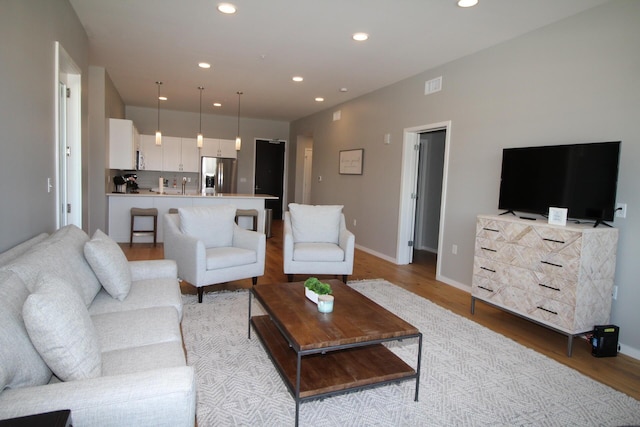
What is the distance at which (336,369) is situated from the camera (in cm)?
203

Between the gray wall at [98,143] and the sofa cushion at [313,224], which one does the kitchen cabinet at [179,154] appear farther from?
the sofa cushion at [313,224]

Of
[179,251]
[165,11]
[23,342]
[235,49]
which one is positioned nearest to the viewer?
[23,342]

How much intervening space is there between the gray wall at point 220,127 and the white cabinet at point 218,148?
0.63m

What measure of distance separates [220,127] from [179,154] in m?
1.39

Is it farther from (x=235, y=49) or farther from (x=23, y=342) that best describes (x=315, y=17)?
(x=23, y=342)

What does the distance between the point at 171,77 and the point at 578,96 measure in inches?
206

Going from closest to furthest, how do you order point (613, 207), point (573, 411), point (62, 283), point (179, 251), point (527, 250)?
point (62, 283), point (573, 411), point (613, 207), point (527, 250), point (179, 251)

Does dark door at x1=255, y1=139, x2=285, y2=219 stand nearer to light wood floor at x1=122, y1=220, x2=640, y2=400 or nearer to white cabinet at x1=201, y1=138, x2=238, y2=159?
white cabinet at x1=201, y1=138, x2=238, y2=159

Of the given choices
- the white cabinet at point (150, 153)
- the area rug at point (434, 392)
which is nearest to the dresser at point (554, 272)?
the area rug at point (434, 392)

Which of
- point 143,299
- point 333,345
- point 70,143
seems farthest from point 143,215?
point 333,345

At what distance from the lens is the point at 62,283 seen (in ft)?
4.73

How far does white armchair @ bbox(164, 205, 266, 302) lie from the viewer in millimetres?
3466

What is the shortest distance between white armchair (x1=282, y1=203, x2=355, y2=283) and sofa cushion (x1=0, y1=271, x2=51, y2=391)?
2.81 meters

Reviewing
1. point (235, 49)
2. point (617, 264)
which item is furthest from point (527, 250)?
point (235, 49)
